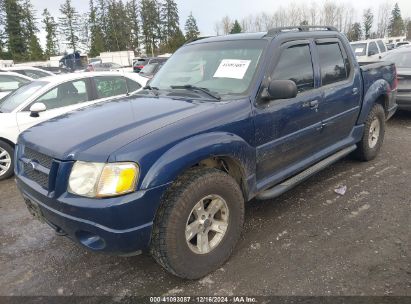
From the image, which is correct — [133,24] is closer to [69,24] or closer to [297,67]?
[69,24]

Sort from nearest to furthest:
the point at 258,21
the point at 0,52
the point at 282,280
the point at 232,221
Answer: the point at 282,280
the point at 232,221
the point at 0,52
the point at 258,21

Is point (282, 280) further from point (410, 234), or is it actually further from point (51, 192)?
point (51, 192)

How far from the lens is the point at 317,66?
3.93 m

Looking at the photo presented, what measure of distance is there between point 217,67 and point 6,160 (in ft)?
12.9

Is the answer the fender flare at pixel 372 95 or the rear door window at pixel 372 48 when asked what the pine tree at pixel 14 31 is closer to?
the rear door window at pixel 372 48

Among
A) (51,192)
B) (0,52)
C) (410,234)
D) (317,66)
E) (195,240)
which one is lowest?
(410,234)

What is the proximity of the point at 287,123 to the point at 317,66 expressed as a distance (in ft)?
3.01

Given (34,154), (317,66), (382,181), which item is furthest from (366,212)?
(34,154)

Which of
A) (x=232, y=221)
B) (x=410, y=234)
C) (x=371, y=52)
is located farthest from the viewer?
(x=371, y=52)

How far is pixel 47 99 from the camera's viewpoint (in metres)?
5.87

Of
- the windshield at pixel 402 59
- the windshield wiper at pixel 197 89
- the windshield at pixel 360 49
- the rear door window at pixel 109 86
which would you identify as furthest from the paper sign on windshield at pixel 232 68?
the windshield at pixel 360 49

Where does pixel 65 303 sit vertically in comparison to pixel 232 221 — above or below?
below

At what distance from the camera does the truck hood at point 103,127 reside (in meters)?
2.50

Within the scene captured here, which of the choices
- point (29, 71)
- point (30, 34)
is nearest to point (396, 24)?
point (30, 34)
